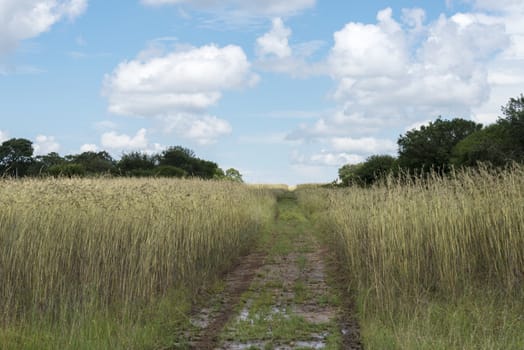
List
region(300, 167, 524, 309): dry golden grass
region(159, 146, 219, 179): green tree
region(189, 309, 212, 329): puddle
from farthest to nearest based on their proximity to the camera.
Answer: region(159, 146, 219, 179): green tree
region(300, 167, 524, 309): dry golden grass
region(189, 309, 212, 329): puddle

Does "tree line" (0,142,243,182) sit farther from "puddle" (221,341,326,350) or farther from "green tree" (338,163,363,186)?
"puddle" (221,341,326,350)

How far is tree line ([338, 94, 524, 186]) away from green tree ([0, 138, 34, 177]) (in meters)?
19.9

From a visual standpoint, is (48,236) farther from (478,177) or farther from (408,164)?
(408,164)

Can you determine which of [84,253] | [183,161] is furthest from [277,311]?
[183,161]

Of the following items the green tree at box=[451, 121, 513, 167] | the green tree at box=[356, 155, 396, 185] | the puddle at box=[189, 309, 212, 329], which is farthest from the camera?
the green tree at box=[356, 155, 396, 185]

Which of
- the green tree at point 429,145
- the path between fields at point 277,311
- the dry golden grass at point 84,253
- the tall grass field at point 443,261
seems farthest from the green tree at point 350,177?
the dry golden grass at point 84,253

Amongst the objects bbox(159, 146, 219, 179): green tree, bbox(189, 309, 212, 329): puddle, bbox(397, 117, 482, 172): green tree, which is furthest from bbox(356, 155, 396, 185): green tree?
bbox(189, 309, 212, 329): puddle

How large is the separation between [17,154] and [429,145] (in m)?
25.3

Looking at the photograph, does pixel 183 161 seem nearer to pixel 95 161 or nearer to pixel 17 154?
pixel 95 161

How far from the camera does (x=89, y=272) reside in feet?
23.7

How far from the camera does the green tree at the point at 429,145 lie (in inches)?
1117

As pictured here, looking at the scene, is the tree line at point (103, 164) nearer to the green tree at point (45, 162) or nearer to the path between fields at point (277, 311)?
the green tree at point (45, 162)

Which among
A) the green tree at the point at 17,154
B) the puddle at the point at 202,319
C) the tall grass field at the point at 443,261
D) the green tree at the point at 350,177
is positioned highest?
the green tree at the point at 17,154

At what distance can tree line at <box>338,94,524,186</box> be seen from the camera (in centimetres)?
2033
